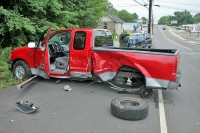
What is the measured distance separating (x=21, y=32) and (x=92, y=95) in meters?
6.86

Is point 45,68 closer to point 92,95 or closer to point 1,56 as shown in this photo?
point 92,95

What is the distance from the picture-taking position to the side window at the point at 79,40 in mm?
8251

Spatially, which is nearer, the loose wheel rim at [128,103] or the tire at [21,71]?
the loose wheel rim at [128,103]

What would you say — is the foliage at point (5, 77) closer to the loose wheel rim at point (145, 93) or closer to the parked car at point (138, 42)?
the loose wheel rim at point (145, 93)

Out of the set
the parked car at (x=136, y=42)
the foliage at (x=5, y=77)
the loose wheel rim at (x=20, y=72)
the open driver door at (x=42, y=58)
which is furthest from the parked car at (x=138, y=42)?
the open driver door at (x=42, y=58)

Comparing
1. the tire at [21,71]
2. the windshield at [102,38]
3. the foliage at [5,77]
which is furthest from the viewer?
the tire at [21,71]

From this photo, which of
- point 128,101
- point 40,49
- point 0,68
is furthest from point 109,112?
point 0,68

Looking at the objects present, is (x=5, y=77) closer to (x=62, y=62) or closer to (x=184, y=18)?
(x=62, y=62)

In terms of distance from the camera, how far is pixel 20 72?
9383 millimetres

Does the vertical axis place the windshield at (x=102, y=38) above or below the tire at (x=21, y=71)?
above

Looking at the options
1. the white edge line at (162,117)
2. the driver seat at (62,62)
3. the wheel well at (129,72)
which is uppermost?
the driver seat at (62,62)

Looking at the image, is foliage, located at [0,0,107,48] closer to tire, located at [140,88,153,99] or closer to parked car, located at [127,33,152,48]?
tire, located at [140,88,153,99]

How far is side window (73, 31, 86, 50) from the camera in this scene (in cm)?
825

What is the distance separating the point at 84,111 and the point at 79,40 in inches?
105
